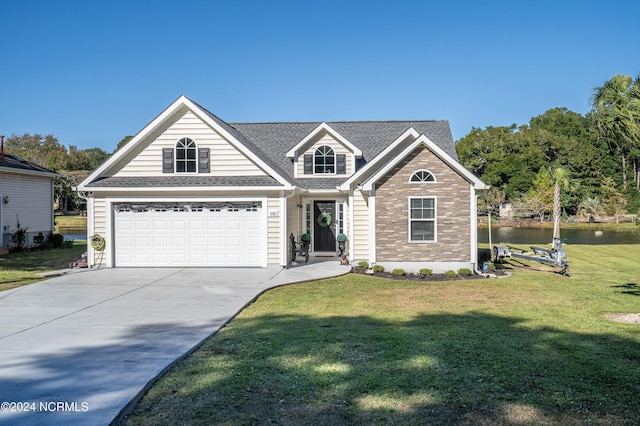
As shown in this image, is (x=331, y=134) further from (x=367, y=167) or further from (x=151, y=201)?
(x=151, y=201)

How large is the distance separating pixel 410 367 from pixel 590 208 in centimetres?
5797

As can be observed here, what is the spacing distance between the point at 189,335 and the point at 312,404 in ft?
11.7

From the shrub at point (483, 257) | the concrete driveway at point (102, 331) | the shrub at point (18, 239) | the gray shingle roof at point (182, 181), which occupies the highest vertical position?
the gray shingle roof at point (182, 181)

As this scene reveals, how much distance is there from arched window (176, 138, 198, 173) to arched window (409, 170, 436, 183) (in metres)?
7.21

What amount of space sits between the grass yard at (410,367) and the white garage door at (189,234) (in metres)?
5.63

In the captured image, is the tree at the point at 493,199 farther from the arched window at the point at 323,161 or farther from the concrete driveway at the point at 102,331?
the concrete driveway at the point at 102,331

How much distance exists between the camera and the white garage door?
54.3 feet

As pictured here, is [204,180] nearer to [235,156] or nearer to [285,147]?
[235,156]

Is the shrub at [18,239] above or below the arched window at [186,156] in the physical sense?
below

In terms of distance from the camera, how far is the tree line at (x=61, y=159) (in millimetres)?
55503

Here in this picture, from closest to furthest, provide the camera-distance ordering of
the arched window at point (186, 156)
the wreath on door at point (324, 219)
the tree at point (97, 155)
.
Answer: the arched window at point (186, 156), the wreath on door at point (324, 219), the tree at point (97, 155)

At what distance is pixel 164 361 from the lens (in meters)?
6.43

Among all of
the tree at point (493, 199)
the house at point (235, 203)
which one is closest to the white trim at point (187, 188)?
the house at point (235, 203)

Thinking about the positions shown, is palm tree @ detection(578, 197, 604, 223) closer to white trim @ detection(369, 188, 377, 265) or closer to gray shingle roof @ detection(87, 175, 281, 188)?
white trim @ detection(369, 188, 377, 265)
